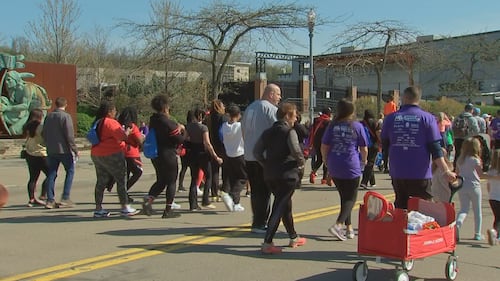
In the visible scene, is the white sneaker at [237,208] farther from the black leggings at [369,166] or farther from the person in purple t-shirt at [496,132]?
the person in purple t-shirt at [496,132]

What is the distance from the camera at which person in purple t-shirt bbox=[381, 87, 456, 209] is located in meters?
6.02

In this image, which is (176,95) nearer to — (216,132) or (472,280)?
(216,132)

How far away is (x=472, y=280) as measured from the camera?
5527mm

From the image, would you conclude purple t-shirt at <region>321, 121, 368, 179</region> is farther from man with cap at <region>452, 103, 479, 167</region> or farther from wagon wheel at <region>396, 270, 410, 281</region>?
man with cap at <region>452, 103, 479, 167</region>

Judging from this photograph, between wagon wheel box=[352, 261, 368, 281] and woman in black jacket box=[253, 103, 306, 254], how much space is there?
1348 millimetres

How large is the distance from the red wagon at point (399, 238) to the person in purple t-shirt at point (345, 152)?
1501mm

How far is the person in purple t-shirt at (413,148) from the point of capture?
6023 millimetres

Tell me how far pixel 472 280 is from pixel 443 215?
70 cm

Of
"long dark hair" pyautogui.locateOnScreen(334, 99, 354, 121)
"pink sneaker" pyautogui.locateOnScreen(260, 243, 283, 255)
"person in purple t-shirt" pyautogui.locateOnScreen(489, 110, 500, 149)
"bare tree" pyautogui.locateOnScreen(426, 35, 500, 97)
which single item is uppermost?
"bare tree" pyautogui.locateOnScreen(426, 35, 500, 97)

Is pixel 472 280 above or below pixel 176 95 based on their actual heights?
below

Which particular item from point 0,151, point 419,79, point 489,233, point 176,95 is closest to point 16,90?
point 0,151

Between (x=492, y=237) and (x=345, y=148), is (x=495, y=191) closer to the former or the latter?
(x=492, y=237)

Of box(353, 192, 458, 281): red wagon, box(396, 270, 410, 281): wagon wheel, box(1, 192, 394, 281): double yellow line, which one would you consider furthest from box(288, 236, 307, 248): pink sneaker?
box(396, 270, 410, 281): wagon wheel

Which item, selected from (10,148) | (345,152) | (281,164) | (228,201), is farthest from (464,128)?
(10,148)
